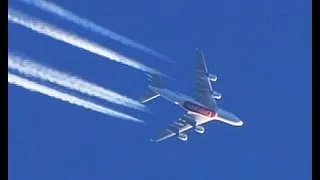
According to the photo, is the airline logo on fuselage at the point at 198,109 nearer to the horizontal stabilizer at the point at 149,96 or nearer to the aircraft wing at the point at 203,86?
the aircraft wing at the point at 203,86

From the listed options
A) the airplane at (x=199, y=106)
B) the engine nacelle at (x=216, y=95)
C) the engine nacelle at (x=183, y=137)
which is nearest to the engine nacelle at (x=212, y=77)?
the airplane at (x=199, y=106)

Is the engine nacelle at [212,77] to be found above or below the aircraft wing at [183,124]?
above

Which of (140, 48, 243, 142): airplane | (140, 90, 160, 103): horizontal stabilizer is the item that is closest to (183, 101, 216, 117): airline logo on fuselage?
(140, 48, 243, 142): airplane

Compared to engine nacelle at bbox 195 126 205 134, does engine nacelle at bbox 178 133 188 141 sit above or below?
below

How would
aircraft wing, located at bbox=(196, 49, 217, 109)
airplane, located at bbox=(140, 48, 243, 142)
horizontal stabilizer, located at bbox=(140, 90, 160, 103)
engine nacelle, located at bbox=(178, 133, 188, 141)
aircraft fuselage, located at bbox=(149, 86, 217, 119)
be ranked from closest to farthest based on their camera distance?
horizontal stabilizer, located at bbox=(140, 90, 160, 103) → aircraft fuselage, located at bbox=(149, 86, 217, 119) → airplane, located at bbox=(140, 48, 243, 142) → engine nacelle, located at bbox=(178, 133, 188, 141) → aircraft wing, located at bbox=(196, 49, 217, 109)

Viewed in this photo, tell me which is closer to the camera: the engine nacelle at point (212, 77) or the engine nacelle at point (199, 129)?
the engine nacelle at point (212, 77)

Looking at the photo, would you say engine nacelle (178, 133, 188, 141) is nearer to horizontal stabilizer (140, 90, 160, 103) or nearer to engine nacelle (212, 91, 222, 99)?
engine nacelle (212, 91, 222, 99)

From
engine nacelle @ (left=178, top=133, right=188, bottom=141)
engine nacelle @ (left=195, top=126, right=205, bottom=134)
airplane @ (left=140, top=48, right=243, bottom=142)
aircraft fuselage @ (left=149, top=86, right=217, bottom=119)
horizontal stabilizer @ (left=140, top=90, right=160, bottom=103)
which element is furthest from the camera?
engine nacelle @ (left=195, top=126, right=205, bottom=134)
